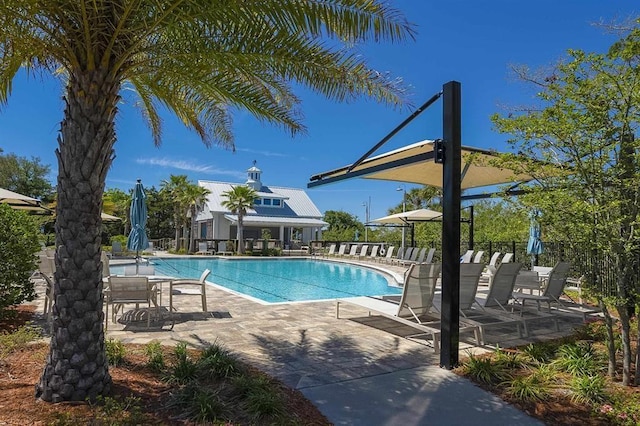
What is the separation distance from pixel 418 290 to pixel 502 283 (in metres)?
1.59

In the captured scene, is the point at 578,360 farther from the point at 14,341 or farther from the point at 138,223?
the point at 138,223

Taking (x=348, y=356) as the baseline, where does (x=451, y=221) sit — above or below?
above

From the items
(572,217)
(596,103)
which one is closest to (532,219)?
(572,217)

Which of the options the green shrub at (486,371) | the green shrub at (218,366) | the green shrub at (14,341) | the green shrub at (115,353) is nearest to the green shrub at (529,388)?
the green shrub at (486,371)

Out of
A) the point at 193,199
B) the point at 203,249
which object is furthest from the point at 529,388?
the point at 193,199

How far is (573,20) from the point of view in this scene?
423 inches

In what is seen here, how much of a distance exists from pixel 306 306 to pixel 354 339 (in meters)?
2.92

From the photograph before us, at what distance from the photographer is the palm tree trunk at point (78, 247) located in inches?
144

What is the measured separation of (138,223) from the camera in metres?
12.1

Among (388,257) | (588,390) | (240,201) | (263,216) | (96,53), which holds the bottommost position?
(588,390)

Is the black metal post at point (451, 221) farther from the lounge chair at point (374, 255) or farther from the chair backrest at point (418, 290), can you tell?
the lounge chair at point (374, 255)

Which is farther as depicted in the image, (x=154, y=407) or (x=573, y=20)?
(x=573, y=20)

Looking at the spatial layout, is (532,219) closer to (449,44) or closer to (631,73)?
(631,73)

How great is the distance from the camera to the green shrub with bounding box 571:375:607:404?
410cm
